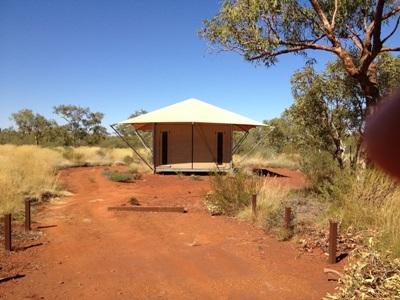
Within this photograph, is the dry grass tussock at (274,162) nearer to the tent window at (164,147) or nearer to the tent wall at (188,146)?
the tent wall at (188,146)

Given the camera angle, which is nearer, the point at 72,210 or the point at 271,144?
the point at 72,210

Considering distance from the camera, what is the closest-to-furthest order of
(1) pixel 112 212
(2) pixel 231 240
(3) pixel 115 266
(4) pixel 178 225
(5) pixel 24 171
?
(3) pixel 115 266
(2) pixel 231 240
(4) pixel 178 225
(1) pixel 112 212
(5) pixel 24 171

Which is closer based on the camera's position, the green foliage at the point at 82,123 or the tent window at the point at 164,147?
the tent window at the point at 164,147

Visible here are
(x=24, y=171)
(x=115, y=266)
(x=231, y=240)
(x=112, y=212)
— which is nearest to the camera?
(x=115, y=266)

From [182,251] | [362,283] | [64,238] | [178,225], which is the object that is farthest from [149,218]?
[362,283]

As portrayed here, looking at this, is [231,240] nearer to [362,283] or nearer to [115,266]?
[115,266]

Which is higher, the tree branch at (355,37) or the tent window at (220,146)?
the tree branch at (355,37)

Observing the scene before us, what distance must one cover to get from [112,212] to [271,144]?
29720 millimetres

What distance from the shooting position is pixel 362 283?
4.78 meters

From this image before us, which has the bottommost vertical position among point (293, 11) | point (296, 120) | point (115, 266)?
point (115, 266)

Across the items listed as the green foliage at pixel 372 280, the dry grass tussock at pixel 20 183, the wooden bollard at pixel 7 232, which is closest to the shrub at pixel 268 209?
the green foliage at pixel 372 280

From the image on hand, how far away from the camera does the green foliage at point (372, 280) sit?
457 centimetres

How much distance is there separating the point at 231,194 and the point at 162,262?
4.54 m

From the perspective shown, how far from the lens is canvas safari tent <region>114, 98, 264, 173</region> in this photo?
A: 25312 millimetres
